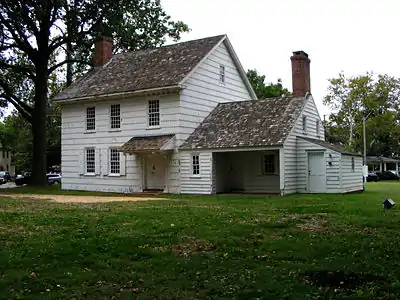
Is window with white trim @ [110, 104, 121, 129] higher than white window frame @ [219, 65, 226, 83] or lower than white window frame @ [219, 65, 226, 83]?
lower

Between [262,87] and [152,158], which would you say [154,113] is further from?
[262,87]

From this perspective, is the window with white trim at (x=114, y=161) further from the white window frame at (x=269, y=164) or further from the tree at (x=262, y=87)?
the tree at (x=262, y=87)

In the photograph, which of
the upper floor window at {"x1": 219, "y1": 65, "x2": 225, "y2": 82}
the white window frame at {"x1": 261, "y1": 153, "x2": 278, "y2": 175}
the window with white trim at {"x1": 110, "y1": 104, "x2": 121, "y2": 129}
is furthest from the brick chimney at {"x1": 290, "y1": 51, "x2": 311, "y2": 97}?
the window with white trim at {"x1": 110, "y1": 104, "x2": 121, "y2": 129}

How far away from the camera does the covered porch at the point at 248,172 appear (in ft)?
84.2

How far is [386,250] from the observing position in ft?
27.6

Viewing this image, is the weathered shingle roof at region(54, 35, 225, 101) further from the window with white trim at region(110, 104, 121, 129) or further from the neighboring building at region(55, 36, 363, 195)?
the window with white trim at region(110, 104, 121, 129)

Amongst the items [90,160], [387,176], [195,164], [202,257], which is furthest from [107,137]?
[387,176]

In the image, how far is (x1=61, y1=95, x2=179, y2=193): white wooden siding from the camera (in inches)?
1038

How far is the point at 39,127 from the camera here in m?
34.2

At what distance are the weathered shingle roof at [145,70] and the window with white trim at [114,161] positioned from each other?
3.51 meters

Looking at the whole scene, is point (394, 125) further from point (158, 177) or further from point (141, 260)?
point (141, 260)

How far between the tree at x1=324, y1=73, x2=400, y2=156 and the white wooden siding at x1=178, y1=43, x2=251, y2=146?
30.7 metres

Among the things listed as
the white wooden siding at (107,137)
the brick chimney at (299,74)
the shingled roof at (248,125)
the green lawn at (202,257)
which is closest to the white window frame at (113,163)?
the white wooden siding at (107,137)

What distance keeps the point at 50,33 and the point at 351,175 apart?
22.7 meters
